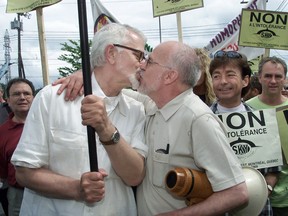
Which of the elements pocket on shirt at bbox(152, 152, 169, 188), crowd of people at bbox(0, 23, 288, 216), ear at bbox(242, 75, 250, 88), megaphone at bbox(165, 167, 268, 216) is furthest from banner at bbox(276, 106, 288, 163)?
pocket on shirt at bbox(152, 152, 169, 188)

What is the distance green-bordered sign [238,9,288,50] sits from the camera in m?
5.98

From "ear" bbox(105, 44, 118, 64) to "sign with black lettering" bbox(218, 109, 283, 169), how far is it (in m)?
0.87

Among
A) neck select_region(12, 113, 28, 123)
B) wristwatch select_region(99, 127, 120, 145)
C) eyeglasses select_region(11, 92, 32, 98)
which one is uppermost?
eyeglasses select_region(11, 92, 32, 98)

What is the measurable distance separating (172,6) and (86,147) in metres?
5.17

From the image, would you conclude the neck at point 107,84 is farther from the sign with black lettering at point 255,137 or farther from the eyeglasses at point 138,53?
the sign with black lettering at point 255,137

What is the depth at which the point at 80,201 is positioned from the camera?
220cm

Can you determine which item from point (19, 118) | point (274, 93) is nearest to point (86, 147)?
point (274, 93)

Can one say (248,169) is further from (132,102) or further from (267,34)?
(267,34)

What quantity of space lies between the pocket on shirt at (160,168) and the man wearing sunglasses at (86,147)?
0.07 metres

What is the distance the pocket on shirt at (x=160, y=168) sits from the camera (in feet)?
6.91

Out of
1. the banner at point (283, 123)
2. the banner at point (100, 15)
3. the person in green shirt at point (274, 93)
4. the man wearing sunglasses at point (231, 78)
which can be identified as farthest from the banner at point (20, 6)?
the banner at point (283, 123)

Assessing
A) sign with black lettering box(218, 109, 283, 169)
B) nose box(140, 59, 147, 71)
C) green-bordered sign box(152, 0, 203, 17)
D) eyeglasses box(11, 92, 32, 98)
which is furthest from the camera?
green-bordered sign box(152, 0, 203, 17)

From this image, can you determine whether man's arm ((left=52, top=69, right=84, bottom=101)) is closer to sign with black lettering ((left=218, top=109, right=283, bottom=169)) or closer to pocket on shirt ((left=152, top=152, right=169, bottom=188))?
pocket on shirt ((left=152, top=152, right=169, bottom=188))

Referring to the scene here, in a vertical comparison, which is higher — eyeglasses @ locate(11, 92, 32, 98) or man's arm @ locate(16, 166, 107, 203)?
eyeglasses @ locate(11, 92, 32, 98)
